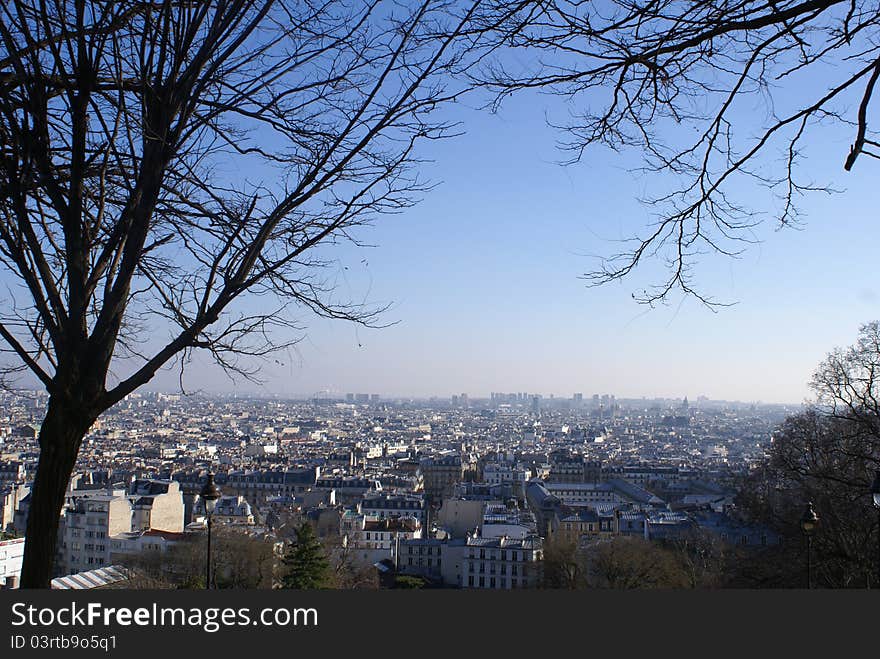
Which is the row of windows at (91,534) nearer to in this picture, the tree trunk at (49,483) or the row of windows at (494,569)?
the row of windows at (494,569)

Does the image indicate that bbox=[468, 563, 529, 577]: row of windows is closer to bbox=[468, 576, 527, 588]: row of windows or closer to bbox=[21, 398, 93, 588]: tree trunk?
bbox=[468, 576, 527, 588]: row of windows

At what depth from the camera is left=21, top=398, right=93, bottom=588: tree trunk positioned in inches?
105

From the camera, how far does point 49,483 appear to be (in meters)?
2.67

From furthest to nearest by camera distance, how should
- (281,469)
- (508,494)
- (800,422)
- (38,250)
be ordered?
(281,469) → (508,494) → (800,422) → (38,250)

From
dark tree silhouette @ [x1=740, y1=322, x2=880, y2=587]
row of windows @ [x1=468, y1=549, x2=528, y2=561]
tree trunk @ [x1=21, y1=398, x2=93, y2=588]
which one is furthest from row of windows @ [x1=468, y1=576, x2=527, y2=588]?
tree trunk @ [x1=21, y1=398, x2=93, y2=588]

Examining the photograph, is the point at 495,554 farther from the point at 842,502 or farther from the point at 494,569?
the point at 842,502

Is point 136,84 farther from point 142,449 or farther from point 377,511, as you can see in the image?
point 142,449

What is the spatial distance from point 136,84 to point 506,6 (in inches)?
57.2

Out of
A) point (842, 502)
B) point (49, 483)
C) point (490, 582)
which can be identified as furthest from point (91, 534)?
point (49, 483)

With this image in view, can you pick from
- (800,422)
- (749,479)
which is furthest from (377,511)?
(800,422)

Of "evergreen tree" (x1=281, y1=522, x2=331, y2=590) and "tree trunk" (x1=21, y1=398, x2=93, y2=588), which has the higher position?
"tree trunk" (x1=21, y1=398, x2=93, y2=588)

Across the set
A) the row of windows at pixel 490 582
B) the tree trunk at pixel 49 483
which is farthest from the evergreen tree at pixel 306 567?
the row of windows at pixel 490 582

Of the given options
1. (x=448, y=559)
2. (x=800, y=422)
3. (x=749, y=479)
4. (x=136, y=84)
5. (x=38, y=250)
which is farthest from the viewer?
(x=448, y=559)

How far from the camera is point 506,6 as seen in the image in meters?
2.82
